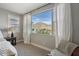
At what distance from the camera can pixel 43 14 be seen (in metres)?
1.13

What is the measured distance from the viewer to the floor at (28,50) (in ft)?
3.47

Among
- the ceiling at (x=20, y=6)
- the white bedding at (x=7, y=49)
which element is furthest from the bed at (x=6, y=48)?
the ceiling at (x=20, y=6)

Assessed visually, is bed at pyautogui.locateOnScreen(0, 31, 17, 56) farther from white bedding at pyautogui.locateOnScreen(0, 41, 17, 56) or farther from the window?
the window

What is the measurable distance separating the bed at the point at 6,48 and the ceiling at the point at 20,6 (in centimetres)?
35

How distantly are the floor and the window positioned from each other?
0.78 ft

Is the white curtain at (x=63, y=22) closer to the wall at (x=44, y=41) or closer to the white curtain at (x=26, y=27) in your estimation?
the wall at (x=44, y=41)

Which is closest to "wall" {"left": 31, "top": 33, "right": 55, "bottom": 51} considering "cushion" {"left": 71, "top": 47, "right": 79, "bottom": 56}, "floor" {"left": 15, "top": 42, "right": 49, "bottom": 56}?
"floor" {"left": 15, "top": 42, "right": 49, "bottom": 56}

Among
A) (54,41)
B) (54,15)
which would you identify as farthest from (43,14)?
(54,41)

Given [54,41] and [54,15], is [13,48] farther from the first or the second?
[54,15]

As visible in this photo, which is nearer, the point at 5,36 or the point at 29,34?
the point at 5,36

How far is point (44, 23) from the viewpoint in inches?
44.3

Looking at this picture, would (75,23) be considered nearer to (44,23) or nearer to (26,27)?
(44,23)

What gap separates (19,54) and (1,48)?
0.23m

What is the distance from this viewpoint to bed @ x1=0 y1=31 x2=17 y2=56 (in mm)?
1005
